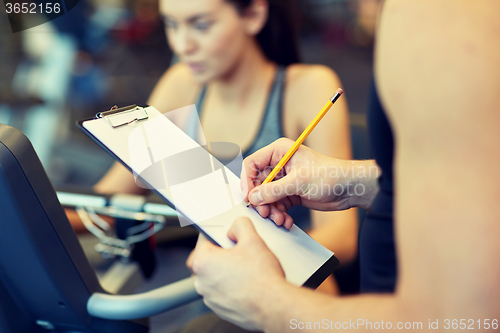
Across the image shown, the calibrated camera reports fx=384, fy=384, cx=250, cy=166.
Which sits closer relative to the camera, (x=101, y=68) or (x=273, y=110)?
(x=273, y=110)

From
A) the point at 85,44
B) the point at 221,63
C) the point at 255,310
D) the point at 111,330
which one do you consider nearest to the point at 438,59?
the point at 255,310

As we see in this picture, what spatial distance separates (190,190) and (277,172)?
82 millimetres

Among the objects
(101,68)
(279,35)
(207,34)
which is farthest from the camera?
(101,68)

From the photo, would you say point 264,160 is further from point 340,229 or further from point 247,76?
point 247,76

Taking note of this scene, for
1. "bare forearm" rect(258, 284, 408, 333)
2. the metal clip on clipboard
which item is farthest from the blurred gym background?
"bare forearm" rect(258, 284, 408, 333)

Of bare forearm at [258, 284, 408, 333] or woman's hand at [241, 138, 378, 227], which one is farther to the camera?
woman's hand at [241, 138, 378, 227]

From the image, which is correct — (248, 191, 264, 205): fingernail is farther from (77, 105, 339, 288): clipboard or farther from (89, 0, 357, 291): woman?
(89, 0, 357, 291): woman

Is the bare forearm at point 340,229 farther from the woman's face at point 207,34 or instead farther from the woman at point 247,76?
the woman's face at point 207,34

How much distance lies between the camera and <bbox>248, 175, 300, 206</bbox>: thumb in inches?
13.0

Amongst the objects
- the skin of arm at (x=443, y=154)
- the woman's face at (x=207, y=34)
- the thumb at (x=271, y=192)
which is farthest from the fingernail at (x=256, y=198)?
the woman's face at (x=207, y=34)

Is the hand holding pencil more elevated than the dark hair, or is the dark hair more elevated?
the dark hair

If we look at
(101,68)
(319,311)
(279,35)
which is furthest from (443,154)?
(101,68)

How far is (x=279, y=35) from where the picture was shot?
824 millimetres

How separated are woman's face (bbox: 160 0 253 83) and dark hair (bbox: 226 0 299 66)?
2.0 inches
